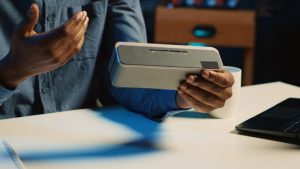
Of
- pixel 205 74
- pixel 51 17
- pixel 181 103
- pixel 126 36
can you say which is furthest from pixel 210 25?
pixel 205 74

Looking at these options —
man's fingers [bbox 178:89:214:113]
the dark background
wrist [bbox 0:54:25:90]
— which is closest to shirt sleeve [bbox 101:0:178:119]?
man's fingers [bbox 178:89:214:113]

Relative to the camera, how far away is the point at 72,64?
3.99 feet

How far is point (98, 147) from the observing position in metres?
0.84

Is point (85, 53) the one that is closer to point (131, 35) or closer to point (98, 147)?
point (131, 35)

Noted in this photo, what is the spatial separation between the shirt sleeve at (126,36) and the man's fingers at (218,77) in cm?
17

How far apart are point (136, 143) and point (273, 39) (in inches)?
71.5

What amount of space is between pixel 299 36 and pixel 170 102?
65.8 inches

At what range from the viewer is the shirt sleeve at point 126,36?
3.41ft

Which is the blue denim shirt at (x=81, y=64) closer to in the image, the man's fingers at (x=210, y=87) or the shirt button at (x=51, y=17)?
the shirt button at (x=51, y=17)

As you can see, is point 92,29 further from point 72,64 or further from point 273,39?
point 273,39

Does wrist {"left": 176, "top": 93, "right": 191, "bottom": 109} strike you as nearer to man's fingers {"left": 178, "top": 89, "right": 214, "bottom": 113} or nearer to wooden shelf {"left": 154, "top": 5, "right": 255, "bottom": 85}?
man's fingers {"left": 178, "top": 89, "right": 214, "bottom": 113}

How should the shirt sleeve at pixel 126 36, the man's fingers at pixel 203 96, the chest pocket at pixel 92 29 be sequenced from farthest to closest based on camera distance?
the chest pocket at pixel 92 29 < the shirt sleeve at pixel 126 36 < the man's fingers at pixel 203 96

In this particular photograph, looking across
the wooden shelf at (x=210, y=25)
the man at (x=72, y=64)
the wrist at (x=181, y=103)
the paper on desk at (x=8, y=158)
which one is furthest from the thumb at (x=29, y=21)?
the wooden shelf at (x=210, y=25)

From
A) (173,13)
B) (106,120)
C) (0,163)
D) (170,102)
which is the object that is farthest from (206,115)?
(173,13)
